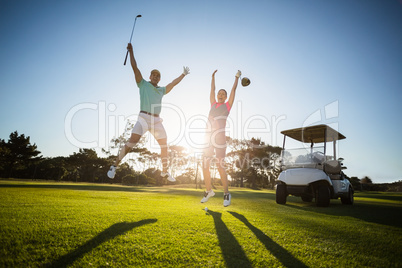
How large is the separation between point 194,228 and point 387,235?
10.3ft

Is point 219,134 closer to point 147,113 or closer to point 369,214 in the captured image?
point 147,113

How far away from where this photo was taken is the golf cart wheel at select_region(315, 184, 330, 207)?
6.71 m

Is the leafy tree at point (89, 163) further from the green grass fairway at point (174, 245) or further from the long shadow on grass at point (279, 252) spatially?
the long shadow on grass at point (279, 252)

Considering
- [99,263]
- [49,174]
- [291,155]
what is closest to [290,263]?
[99,263]

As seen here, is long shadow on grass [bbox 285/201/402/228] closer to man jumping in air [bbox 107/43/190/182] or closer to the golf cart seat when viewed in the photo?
the golf cart seat

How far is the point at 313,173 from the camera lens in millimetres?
6746

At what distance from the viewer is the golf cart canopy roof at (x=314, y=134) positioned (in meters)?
8.59

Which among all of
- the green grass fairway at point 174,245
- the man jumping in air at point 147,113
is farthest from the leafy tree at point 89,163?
the green grass fairway at point 174,245

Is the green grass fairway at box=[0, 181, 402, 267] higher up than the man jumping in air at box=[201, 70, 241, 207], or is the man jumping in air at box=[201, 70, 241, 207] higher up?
the man jumping in air at box=[201, 70, 241, 207]

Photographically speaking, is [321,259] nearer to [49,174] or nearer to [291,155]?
[291,155]

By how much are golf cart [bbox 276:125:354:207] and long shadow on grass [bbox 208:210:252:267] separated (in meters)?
5.15

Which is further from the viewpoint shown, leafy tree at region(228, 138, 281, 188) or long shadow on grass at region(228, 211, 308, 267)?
leafy tree at region(228, 138, 281, 188)

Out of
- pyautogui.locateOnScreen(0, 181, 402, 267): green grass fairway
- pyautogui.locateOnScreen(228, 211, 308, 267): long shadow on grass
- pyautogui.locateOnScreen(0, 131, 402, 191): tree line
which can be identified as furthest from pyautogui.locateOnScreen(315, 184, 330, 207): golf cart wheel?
pyautogui.locateOnScreen(0, 131, 402, 191): tree line

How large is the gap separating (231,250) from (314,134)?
355 inches
